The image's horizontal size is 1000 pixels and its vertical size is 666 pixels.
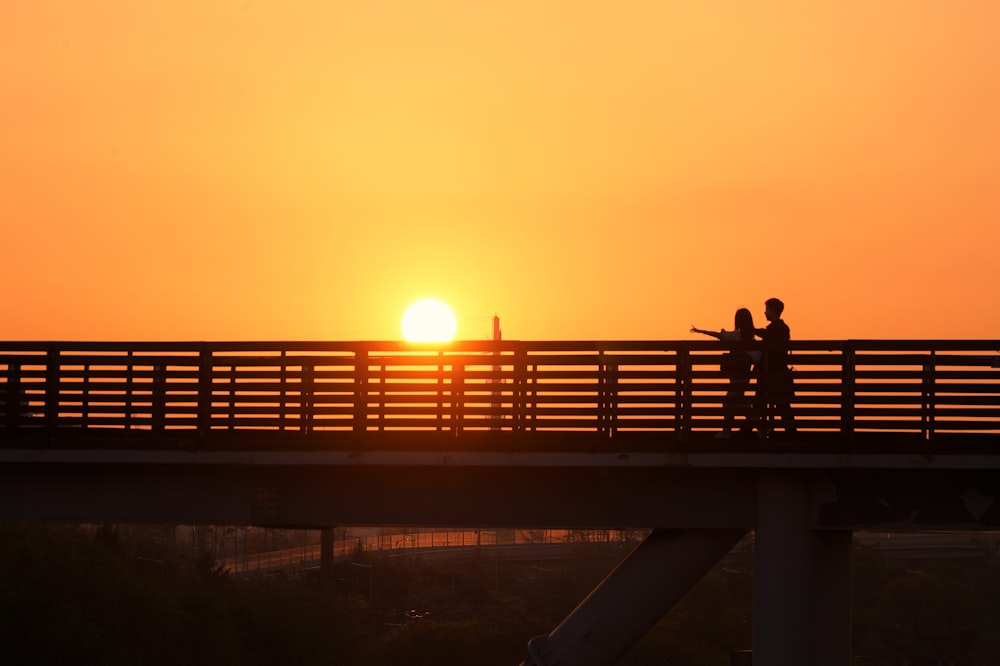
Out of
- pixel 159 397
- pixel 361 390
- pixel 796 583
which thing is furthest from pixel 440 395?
pixel 796 583

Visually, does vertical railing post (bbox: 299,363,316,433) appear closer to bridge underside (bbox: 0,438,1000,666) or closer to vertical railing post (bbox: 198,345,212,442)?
bridge underside (bbox: 0,438,1000,666)

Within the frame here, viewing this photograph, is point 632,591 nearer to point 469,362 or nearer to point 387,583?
point 469,362

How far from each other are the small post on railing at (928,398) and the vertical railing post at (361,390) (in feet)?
20.1

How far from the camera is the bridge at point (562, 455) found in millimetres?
16531

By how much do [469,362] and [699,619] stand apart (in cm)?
9083

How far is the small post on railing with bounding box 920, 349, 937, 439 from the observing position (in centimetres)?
1669

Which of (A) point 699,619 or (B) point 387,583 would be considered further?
Result: (B) point 387,583

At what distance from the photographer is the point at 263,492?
17812 millimetres

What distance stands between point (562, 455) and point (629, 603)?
1776 millimetres

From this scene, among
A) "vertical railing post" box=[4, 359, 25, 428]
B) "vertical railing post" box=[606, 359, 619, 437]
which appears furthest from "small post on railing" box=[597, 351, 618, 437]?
"vertical railing post" box=[4, 359, 25, 428]

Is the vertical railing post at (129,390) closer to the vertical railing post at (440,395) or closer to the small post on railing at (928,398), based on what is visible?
the vertical railing post at (440,395)

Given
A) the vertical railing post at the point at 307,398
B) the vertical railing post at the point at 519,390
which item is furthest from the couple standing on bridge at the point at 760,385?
the vertical railing post at the point at 307,398

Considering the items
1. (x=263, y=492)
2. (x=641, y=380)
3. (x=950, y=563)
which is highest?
(x=641, y=380)

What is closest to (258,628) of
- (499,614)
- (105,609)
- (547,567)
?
(105,609)
